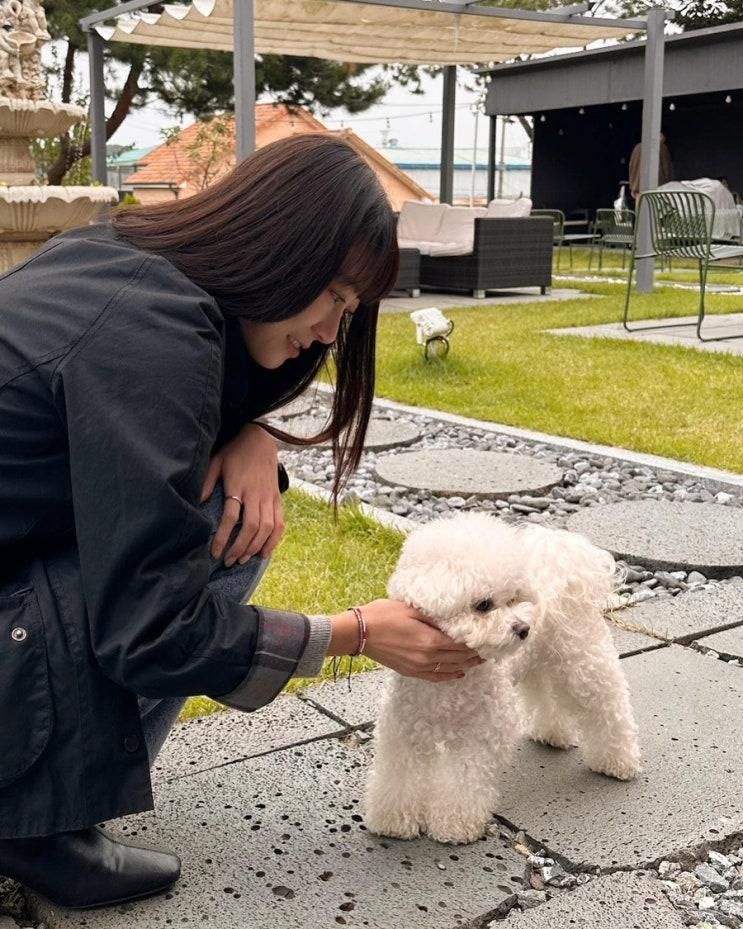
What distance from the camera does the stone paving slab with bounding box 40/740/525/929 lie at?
1.66m

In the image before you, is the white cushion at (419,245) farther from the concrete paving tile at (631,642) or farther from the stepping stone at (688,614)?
the concrete paving tile at (631,642)

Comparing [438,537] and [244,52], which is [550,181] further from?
[438,537]

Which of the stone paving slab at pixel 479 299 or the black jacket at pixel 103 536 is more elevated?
the black jacket at pixel 103 536

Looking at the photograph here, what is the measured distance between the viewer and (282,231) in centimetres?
151

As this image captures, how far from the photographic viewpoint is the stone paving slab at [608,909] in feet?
5.39

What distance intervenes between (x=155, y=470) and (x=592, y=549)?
0.98m

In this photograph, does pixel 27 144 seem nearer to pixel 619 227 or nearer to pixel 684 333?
pixel 684 333

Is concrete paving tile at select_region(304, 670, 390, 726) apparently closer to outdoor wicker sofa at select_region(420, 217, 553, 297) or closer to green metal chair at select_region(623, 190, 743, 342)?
green metal chair at select_region(623, 190, 743, 342)

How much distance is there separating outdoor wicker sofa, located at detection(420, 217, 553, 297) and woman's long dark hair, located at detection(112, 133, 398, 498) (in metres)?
9.61

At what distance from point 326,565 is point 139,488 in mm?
1946

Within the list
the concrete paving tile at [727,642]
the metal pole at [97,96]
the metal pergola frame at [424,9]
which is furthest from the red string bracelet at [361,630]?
the metal pole at [97,96]

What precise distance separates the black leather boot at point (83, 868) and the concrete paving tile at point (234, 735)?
0.40 metres

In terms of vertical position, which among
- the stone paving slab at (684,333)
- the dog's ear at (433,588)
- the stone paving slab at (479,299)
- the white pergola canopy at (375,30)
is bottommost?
the stone paving slab at (684,333)

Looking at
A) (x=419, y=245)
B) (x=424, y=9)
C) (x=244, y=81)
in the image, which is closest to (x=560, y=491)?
(x=244, y=81)
